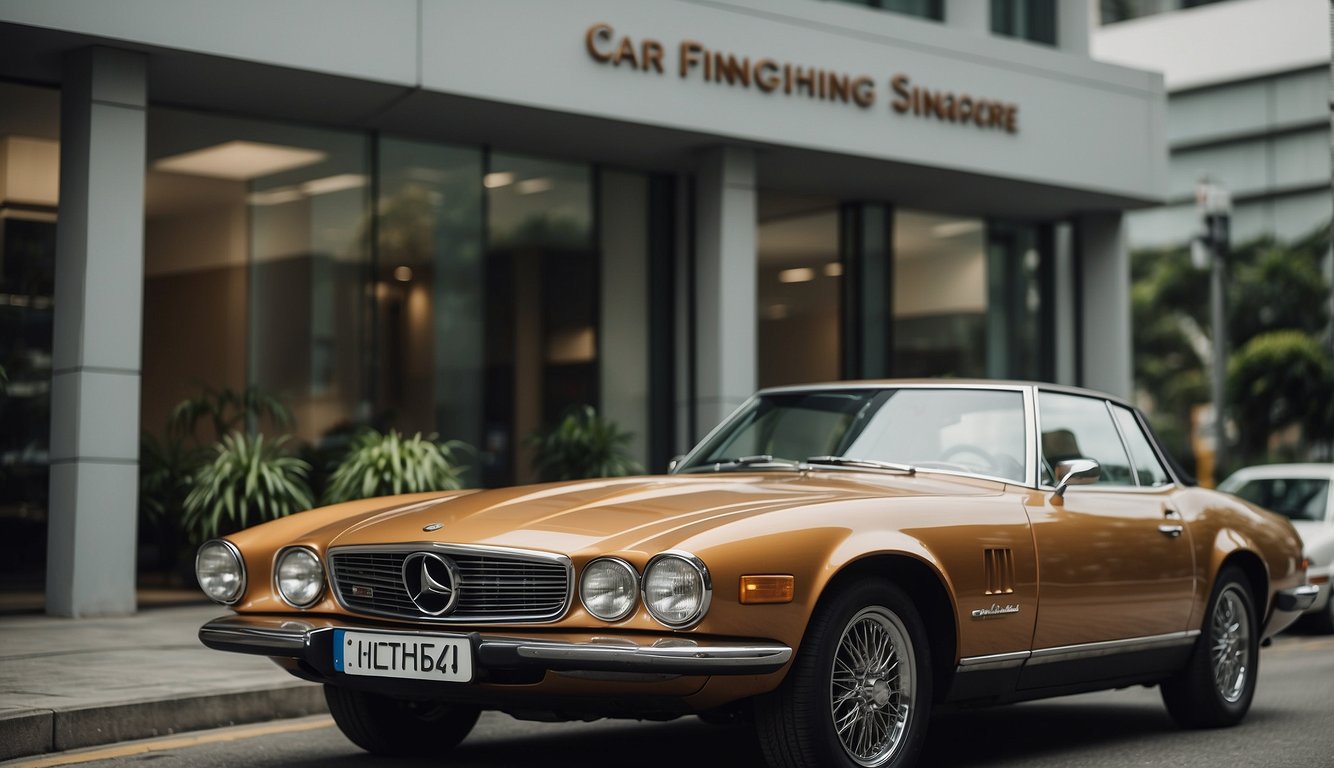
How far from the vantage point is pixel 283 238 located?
14422 mm

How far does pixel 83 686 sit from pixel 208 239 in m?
7.51

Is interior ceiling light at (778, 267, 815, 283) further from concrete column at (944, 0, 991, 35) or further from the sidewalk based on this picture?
the sidewalk

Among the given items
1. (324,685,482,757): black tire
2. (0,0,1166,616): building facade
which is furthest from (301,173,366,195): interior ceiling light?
A: (324,685,482,757): black tire

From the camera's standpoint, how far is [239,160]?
14008 mm

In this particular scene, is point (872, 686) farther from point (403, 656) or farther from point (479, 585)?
point (403, 656)

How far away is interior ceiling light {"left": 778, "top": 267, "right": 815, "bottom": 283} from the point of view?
59.5 feet

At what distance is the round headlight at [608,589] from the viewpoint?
180 inches

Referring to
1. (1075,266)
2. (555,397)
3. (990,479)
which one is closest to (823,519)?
(990,479)

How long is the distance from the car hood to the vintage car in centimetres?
2

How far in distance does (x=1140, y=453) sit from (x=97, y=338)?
24.7 feet

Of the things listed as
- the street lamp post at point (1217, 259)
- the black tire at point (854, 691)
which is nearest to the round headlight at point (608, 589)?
the black tire at point (854, 691)

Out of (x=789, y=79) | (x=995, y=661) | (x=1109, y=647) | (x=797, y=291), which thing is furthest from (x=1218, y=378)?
(x=995, y=661)

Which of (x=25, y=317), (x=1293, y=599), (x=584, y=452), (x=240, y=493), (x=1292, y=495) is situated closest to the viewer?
(x=1293, y=599)

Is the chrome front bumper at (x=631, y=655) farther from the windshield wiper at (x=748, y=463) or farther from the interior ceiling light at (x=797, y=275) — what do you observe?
the interior ceiling light at (x=797, y=275)
